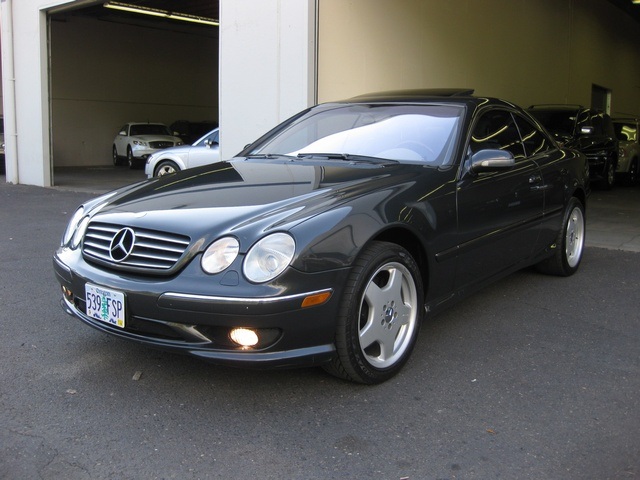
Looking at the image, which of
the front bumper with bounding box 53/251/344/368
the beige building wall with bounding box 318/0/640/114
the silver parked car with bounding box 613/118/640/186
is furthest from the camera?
the silver parked car with bounding box 613/118/640/186

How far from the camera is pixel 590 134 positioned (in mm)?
12422

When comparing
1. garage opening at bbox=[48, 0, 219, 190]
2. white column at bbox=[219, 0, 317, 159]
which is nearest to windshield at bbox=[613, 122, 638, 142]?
white column at bbox=[219, 0, 317, 159]

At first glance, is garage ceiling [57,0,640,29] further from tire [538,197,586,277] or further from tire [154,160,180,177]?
tire [538,197,586,277]

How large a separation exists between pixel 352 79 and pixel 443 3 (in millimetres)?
3299

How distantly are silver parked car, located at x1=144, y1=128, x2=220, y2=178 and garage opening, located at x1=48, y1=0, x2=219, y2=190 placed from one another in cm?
775

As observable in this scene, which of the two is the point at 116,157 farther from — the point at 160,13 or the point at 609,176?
the point at 609,176

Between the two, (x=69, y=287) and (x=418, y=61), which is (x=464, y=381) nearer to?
(x=69, y=287)

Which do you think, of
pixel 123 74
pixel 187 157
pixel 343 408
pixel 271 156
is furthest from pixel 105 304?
pixel 123 74

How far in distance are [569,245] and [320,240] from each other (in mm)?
3424

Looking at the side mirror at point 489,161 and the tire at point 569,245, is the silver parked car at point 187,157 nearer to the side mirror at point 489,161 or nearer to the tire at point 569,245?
the tire at point 569,245

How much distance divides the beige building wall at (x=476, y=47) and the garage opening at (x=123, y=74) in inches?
394

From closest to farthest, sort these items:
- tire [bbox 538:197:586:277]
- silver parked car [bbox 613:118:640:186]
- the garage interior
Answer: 1. tire [bbox 538:197:586:277]
2. silver parked car [bbox 613:118:640:186]
3. the garage interior

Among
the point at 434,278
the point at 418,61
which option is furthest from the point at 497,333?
the point at 418,61

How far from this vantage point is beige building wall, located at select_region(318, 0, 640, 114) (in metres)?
8.87
